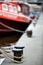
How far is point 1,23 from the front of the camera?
31.8 feet

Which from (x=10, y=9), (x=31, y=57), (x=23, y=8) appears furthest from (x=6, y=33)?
(x=31, y=57)

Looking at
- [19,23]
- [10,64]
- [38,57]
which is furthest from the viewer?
[19,23]

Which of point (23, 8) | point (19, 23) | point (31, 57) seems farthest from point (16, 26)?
point (31, 57)

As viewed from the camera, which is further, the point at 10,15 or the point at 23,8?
the point at 23,8

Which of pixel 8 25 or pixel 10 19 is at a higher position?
pixel 10 19

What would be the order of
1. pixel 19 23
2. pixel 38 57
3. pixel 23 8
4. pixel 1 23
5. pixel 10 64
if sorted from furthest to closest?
pixel 23 8 < pixel 19 23 < pixel 1 23 < pixel 38 57 < pixel 10 64

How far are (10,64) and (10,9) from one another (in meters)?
6.73

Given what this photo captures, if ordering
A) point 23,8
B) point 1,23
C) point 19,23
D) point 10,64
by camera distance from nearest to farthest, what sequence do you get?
point 10,64 → point 1,23 → point 19,23 → point 23,8

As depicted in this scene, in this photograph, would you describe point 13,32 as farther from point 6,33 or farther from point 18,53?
point 18,53

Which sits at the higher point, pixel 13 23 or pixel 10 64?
pixel 13 23

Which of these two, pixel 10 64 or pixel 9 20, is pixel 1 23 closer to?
pixel 9 20

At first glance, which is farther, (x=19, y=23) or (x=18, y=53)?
(x=19, y=23)

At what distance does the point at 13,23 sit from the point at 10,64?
20.0 feet

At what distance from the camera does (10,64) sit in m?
3.98
